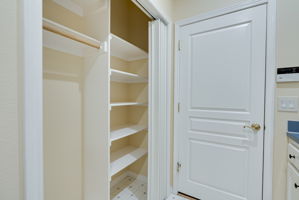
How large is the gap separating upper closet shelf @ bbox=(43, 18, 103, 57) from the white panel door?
1.09 metres

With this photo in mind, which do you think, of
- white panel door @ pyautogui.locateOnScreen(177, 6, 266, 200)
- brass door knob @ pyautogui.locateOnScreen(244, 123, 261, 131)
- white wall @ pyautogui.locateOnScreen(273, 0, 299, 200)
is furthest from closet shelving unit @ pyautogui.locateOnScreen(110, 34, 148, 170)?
white wall @ pyautogui.locateOnScreen(273, 0, 299, 200)

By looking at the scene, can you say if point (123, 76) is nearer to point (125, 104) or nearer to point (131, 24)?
point (125, 104)

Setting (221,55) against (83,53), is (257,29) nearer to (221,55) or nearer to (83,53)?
(221,55)

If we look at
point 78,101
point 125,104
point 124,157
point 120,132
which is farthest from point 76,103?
point 124,157

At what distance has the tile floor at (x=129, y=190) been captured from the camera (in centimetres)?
177

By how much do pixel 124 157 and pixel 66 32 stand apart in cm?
146

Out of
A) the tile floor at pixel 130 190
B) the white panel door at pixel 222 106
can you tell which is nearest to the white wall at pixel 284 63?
the white panel door at pixel 222 106

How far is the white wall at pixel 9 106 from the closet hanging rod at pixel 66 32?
377mm

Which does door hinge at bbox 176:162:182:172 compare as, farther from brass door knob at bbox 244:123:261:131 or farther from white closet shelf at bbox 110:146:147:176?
brass door knob at bbox 244:123:261:131

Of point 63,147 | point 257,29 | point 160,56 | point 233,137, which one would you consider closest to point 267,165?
point 233,137

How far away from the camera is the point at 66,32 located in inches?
36.3

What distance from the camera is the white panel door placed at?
4.48 ft

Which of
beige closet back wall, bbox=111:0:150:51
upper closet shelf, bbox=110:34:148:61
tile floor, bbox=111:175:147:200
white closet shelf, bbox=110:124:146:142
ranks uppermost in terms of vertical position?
beige closet back wall, bbox=111:0:150:51

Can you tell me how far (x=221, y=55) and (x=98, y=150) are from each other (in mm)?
1551
